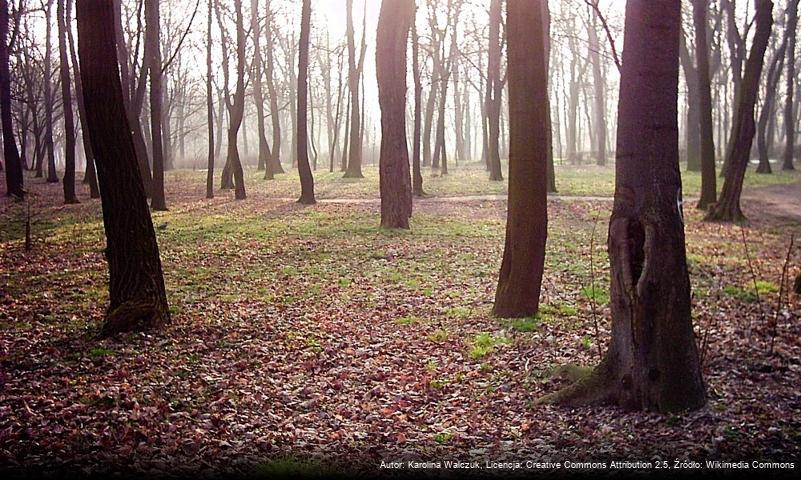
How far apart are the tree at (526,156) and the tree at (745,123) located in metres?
11.0

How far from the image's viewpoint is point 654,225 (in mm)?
5270

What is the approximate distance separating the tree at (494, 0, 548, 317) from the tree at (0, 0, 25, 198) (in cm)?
1939

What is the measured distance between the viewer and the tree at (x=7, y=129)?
22.1m

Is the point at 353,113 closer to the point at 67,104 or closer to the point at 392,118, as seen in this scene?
the point at 67,104

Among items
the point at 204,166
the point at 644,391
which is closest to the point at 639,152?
the point at 644,391

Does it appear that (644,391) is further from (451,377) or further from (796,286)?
(796,286)

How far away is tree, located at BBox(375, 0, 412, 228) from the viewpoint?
16312 mm

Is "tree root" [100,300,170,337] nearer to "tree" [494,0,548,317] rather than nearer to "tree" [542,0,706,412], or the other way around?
"tree" [494,0,548,317]

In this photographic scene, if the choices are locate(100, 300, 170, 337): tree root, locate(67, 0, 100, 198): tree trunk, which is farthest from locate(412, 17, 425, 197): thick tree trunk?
locate(100, 300, 170, 337): tree root

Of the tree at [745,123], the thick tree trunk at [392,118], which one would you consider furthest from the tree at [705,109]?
the thick tree trunk at [392,118]

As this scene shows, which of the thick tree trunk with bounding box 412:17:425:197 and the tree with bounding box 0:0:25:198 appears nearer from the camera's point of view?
the tree with bounding box 0:0:25:198

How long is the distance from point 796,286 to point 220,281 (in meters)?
8.56

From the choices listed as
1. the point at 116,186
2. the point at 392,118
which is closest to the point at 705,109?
the point at 392,118

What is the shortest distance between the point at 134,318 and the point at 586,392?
203 inches
